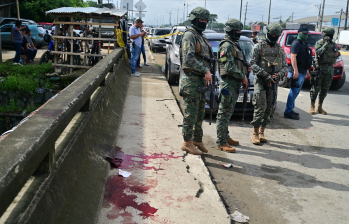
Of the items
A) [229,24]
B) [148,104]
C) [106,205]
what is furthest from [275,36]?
[106,205]

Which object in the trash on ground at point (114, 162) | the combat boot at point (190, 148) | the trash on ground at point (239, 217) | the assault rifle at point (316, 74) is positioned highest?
the assault rifle at point (316, 74)

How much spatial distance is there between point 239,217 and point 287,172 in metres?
1.60

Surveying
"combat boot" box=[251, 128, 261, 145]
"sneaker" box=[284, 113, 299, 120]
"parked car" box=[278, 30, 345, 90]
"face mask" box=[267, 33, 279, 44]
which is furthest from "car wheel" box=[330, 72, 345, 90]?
"combat boot" box=[251, 128, 261, 145]

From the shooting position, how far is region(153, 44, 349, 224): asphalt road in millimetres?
3666

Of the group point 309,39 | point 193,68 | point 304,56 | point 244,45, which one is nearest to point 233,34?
point 193,68

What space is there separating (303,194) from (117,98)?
13.2 feet

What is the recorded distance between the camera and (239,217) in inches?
134

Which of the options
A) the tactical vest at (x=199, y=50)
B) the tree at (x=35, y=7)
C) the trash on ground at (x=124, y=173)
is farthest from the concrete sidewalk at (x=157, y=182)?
the tree at (x=35, y=7)

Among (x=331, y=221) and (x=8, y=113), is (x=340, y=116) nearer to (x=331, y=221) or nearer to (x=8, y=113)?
(x=331, y=221)

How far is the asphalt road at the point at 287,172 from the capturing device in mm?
3666

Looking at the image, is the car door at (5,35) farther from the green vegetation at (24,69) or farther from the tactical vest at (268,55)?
the tactical vest at (268,55)

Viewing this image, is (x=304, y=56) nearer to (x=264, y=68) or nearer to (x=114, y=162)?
(x=264, y=68)

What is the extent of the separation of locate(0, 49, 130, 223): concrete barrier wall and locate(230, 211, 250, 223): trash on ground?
51.3 inches

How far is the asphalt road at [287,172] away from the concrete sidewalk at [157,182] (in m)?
0.39
